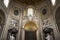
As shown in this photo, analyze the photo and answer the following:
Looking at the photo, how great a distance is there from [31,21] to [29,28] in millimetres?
1110

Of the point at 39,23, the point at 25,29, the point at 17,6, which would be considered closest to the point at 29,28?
the point at 25,29

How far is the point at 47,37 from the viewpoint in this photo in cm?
1296

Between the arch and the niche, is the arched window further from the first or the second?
the niche

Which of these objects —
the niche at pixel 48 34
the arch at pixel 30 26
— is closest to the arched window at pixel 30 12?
the arch at pixel 30 26

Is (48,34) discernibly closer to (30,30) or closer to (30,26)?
(30,30)

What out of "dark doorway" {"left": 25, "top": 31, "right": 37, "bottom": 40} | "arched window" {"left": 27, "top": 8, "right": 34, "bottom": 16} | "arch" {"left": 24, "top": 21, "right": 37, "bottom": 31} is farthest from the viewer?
"arched window" {"left": 27, "top": 8, "right": 34, "bottom": 16}

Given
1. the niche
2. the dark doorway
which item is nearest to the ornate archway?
the dark doorway

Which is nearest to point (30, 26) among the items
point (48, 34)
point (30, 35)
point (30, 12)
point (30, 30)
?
point (30, 30)

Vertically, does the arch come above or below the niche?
above

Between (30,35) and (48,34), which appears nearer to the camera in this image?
(48,34)

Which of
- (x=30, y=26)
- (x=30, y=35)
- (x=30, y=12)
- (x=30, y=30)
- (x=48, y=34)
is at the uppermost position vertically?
(x=30, y=12)

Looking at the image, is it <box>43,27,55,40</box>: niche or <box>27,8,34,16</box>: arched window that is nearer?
<box>43,27,55,40</box>: niche

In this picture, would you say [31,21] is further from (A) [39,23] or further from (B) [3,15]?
(B) [3,15]

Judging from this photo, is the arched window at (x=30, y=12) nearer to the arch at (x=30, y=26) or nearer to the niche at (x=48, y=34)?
the arch at (x=30, y=26)
